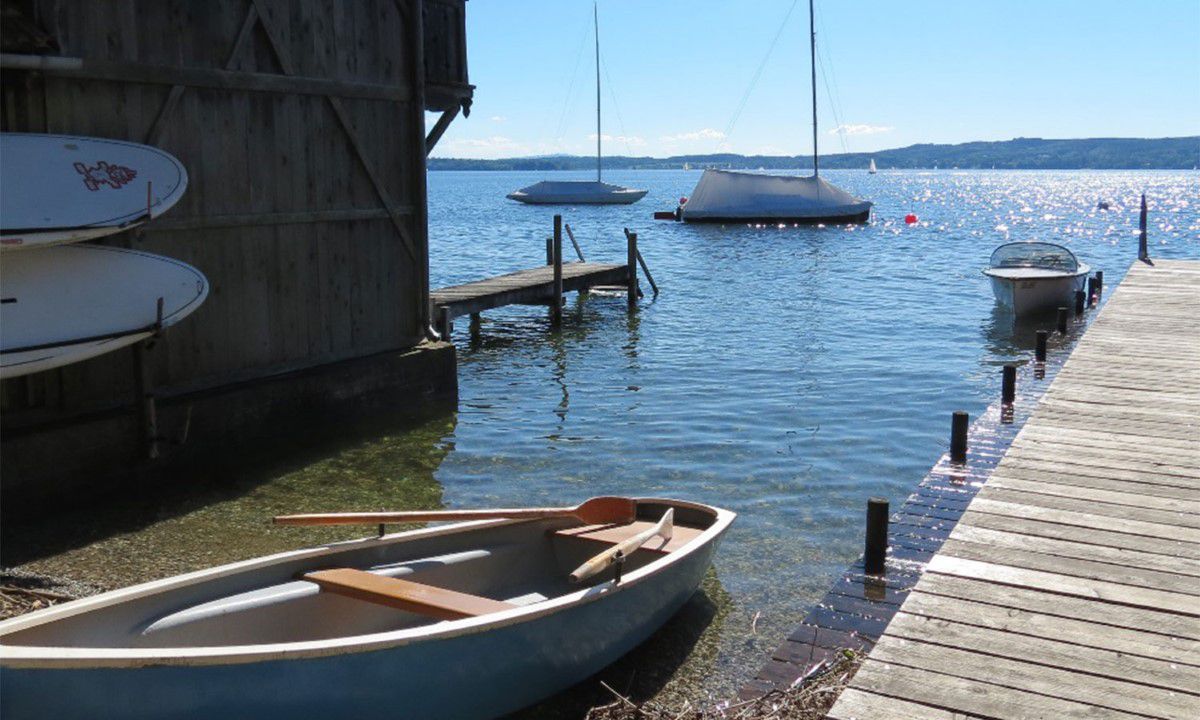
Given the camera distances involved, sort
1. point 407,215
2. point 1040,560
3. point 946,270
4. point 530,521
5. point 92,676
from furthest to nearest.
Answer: point 946,270, point 407,215, point 530,521, point 1040,560, point 92,676

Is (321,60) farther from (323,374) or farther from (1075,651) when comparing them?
(1075,651)

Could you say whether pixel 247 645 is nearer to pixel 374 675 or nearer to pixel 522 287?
pixel 374 675

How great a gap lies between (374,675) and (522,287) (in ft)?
58.0

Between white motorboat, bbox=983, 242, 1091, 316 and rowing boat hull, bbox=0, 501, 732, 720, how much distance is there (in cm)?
1901

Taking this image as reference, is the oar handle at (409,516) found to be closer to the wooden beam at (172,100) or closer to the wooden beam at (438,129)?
the wooden beam at (172,100)

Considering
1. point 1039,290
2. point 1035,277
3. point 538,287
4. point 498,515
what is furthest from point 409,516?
point 1039,290

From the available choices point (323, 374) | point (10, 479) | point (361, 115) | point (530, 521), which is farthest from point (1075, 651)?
point (361, 115)

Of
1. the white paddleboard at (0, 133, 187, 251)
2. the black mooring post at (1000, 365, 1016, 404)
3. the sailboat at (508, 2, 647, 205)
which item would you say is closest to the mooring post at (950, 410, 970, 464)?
the black mooring post at (1000, 365, 1016, 404)

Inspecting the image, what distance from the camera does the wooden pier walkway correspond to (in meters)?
20.6

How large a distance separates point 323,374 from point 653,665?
6.40 metres

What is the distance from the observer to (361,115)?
12797mm

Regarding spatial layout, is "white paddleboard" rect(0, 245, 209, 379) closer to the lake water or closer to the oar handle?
the lake water

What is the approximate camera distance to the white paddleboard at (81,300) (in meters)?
8.66

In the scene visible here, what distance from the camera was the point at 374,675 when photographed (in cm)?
553
